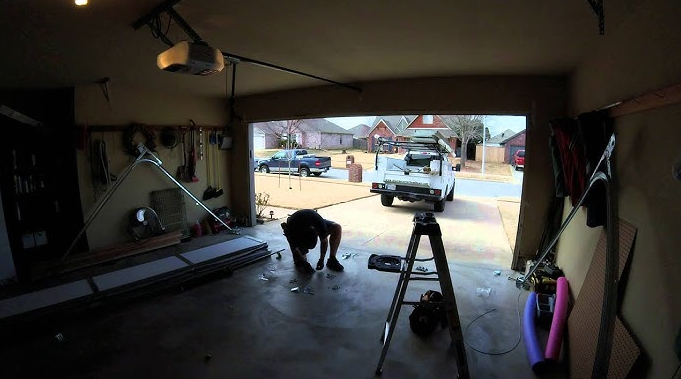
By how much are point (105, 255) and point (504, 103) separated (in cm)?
595

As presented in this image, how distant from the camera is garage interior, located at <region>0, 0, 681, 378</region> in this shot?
87.0 inches

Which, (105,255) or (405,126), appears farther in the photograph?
(405,126)

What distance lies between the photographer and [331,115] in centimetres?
579

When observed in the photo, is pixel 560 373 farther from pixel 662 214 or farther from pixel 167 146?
pixel 167 146

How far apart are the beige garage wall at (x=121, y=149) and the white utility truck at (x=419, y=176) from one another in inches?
174

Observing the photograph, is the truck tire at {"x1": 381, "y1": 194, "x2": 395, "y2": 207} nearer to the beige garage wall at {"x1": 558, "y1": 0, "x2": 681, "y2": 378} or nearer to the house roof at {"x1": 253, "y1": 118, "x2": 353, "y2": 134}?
the beige garage wall at {"x1": 558, "y1": 0, "x2": 681, "y2": 378}

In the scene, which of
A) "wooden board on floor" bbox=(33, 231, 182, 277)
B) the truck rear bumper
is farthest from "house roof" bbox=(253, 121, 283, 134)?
"wooden board on floor" bbox=(33, 231, 182, 277)

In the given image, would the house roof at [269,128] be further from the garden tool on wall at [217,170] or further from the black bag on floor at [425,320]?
the black bag on floor at [425,320]

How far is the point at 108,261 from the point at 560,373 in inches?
216

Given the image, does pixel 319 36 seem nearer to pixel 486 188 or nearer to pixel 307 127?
pixel 486 188

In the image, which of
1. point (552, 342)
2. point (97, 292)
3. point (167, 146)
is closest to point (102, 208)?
point (167, 146)

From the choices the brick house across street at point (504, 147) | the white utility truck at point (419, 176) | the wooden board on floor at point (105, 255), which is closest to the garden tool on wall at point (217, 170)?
the wooden board on floor at point (105, 255)

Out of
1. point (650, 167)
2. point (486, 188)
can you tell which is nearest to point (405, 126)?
point (486, 188)

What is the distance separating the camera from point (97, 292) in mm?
3621
